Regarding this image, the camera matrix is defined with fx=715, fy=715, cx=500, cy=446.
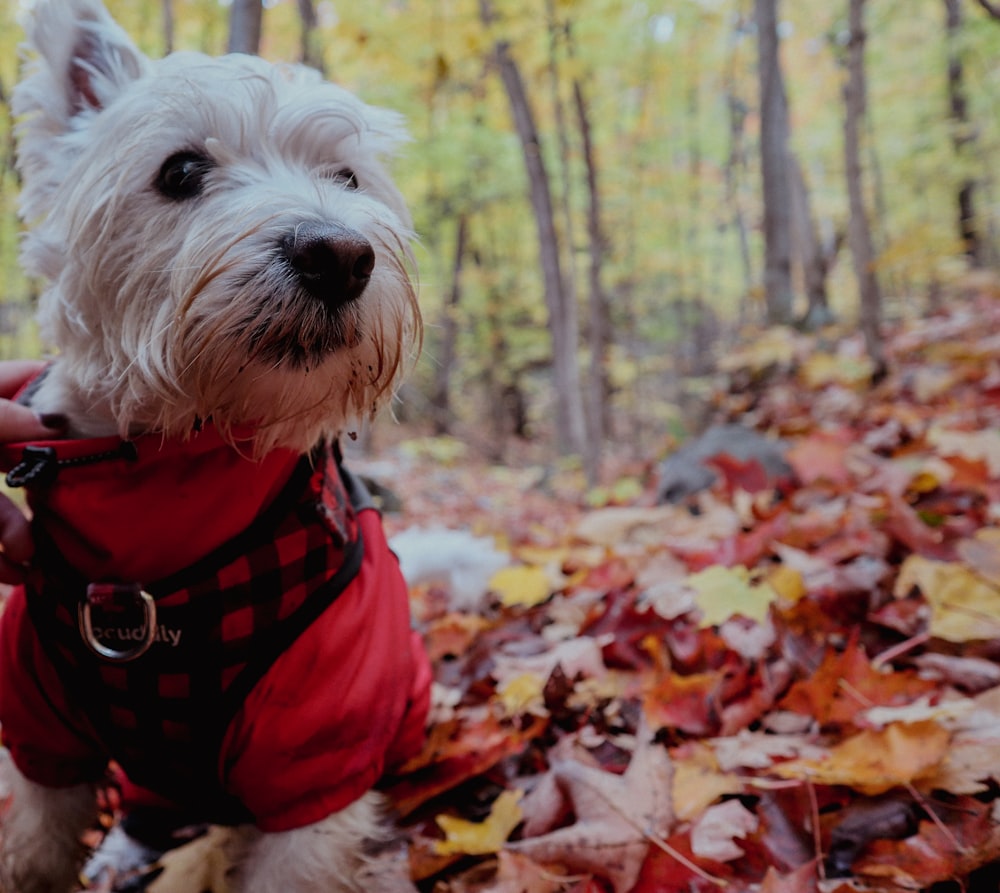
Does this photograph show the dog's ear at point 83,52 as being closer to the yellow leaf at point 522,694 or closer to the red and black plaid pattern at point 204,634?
the red and black plaid pattern at point 204,634

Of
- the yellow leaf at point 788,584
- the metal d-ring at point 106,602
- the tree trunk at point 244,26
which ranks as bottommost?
the yellow leaf at point 788,584

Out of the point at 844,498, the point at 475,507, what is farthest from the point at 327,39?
the point at 844,498

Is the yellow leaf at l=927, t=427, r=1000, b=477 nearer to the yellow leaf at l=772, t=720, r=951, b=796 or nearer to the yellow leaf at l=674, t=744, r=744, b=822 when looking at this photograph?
the yellow leaf at l=772, t=720, r=951, b=796

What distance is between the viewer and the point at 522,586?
302cm

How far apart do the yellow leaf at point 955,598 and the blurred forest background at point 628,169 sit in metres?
1.55

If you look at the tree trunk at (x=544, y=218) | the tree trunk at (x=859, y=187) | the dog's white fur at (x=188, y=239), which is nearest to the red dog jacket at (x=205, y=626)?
the dog's white fur at (x=188, y=239)

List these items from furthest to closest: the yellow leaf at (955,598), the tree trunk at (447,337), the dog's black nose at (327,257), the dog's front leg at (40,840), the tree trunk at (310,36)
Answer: the tree trunk at (447,337)
the tree trunk at (310,36)
the yellow leaf at (955,598)
the dog's front leg at (40,840)
the dog's black nose at (327,257)

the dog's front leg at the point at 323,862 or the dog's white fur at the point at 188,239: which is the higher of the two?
the dog's white fur at the point at 188,239

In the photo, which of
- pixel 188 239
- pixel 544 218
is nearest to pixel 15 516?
pixel 188 239

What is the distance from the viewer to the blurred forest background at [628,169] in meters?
7.38

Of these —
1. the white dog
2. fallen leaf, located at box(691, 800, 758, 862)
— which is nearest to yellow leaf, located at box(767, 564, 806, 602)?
fallen leaf, located at box(691, 800, 758, 862)

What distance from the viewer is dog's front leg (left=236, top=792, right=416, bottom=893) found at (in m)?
1.55

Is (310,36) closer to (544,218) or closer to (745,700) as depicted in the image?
(544,218)

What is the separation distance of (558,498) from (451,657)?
7.04 m
